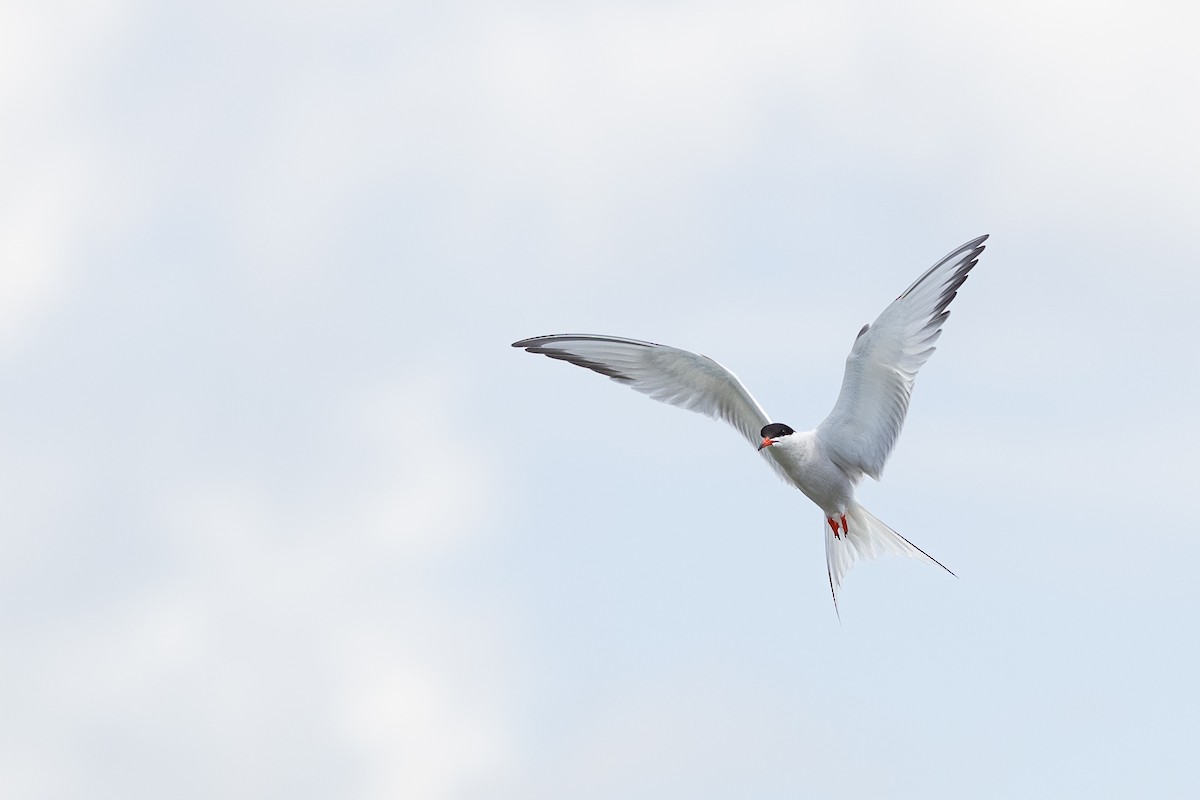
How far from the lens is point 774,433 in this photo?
17.0 metres

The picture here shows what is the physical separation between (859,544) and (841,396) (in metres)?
1.92

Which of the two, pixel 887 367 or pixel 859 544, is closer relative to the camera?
pixel 887 367

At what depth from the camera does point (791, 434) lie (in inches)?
672

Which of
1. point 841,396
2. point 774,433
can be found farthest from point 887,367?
point 774,433

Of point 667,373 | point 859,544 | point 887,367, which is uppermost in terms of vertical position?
point 667,373

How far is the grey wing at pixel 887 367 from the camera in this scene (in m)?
16.1

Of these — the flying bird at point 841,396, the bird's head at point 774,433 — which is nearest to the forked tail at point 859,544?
the flying bird at point 841,396

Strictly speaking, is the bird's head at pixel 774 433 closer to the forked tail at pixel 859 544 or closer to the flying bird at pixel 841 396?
the flying bird at pixel 841 396

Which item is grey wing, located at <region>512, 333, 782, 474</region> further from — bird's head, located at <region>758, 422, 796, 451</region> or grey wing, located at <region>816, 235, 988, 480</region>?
grey wing, located at <region>816, 235, 988, 480</region>

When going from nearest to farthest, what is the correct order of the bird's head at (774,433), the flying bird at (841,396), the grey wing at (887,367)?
the grey wing at (887,367), the flying bird at (841,396), the bird's head at (774,433)

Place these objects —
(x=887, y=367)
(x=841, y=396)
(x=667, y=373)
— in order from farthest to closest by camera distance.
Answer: (x=667, y=373) → (x=841, y=396) → (x=887, y=367)

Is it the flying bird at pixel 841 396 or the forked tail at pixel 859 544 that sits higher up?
the flying bird at pixel 841 396

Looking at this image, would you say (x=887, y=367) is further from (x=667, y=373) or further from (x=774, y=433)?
(x=667, y=373)

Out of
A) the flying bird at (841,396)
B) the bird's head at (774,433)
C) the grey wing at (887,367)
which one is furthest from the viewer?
the bird's head at (774,433)
